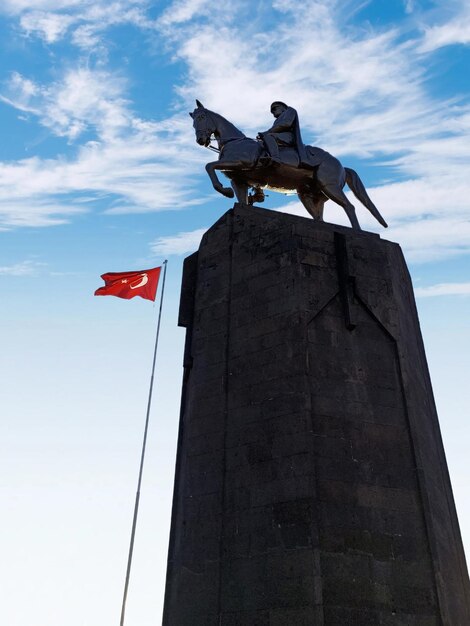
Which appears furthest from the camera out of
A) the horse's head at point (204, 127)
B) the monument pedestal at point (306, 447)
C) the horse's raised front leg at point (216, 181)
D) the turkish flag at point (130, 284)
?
the turkish flag at point (130, 284)

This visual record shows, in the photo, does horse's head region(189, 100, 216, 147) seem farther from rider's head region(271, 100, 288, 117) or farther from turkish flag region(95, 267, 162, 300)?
turkish flag region(95, 267, 162, 300)

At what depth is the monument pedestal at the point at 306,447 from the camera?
1155 centimetres

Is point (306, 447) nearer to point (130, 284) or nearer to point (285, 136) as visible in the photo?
point (130, 284)

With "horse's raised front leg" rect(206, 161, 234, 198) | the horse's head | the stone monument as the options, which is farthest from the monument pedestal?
the horse's head

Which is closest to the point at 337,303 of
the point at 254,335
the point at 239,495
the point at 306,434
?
the point at 254,335

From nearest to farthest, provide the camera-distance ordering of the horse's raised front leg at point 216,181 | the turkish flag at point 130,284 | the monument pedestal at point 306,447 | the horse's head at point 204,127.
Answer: the monument pedestal at point 306,447 < the horse's raised front leg at point 216,181 < the horse's head at point 204,127 < the turkish flag at point 130,284

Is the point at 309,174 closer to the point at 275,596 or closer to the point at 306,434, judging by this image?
the point at 306,434

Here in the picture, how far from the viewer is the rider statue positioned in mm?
18047

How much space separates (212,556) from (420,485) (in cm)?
438

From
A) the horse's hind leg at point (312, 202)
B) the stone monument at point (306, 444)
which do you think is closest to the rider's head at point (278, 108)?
the horse's hind leg at point (312, 202)

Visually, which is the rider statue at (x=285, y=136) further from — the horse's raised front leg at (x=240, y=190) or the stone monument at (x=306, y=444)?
the stone monument at (x=306, y=444)

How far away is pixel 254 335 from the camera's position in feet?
47.6

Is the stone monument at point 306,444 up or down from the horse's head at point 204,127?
down

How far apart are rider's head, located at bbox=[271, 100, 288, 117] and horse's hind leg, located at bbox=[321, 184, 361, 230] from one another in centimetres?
286
